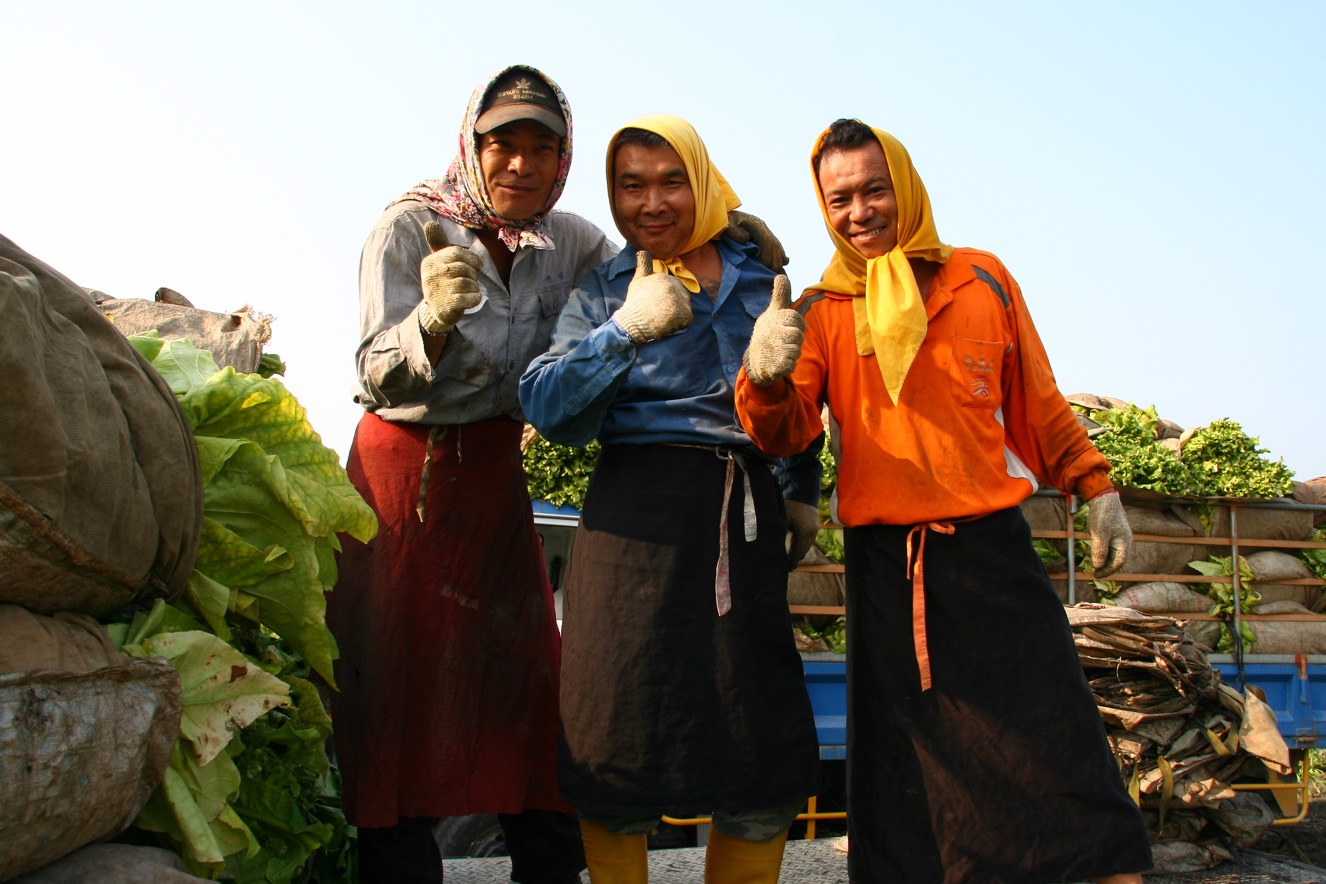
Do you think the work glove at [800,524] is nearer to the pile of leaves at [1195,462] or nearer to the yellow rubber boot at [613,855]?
the yellow rubber boot at [613,855]

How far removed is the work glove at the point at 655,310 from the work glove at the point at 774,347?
162mm

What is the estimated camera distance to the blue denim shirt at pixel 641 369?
8.22ft

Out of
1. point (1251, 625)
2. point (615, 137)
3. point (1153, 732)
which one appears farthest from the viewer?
point (1251, 625)

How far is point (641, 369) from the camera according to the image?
2.70 metres

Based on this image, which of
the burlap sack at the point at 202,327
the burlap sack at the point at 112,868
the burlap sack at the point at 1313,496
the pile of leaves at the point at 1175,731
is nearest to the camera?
the burlap sack at the point at 112,868

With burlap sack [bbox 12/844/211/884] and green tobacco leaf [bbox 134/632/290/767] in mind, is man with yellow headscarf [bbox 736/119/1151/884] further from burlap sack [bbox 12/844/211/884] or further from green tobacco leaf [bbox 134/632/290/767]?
burlap sack [bbox 12/844/211/884]

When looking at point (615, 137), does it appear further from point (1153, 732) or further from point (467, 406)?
point (1153, 732)

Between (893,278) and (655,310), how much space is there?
666 mm

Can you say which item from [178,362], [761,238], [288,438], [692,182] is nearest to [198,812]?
[288,438]

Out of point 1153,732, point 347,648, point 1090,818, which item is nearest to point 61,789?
point 347,648

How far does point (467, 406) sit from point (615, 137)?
2.50 ft

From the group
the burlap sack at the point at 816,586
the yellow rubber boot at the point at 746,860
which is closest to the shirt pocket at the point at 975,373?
the yellow rubber boot at the point at 746,860

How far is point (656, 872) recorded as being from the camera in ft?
11.5

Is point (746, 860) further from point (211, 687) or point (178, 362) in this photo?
point (178, 362)
